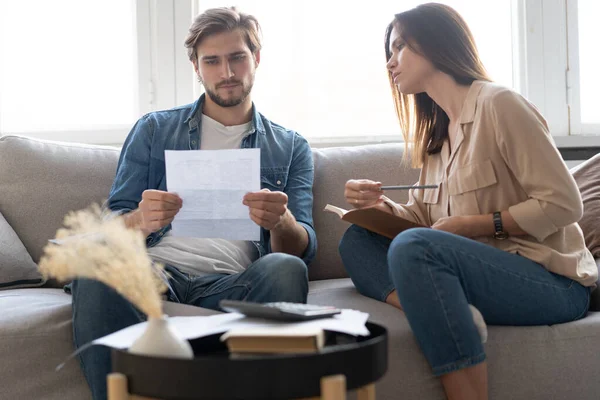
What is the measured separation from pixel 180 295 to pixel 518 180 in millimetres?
918

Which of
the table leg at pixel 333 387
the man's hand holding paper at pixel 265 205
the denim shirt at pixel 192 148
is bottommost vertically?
the table leg at pixel 333 387

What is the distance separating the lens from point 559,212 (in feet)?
5.42

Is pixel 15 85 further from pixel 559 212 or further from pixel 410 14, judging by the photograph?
pixel 559 212

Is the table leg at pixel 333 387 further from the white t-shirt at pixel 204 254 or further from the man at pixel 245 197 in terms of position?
the white t-shirt at pixel 204 254

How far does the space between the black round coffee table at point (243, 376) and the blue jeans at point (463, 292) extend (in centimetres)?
51

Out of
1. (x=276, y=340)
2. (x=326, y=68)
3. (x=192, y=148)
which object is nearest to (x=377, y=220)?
(x=192, y=148)

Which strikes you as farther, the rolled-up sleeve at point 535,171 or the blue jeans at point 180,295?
the rolled-up sleeve at point 535,171

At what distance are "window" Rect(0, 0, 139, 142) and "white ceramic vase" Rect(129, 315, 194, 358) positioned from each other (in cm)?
203

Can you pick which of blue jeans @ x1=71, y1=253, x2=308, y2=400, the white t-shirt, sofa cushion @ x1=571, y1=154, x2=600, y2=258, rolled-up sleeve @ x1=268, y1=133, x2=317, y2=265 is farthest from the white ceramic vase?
sofa cushion @ x1=571, y1=154, x2=600, y2=258

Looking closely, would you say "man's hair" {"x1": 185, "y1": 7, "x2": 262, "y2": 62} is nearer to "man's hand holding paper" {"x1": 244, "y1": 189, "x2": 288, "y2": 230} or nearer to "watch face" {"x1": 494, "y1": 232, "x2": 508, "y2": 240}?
"man's hand holding paper" {"x1": 244, "y1": 189, "x2": 288, "y2": 230}

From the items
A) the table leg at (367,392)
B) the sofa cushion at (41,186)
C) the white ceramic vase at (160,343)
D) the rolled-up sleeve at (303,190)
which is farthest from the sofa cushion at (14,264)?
the table leg at (367,392)

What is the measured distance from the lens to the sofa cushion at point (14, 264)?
211 cm

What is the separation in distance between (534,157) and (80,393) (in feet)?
4.03

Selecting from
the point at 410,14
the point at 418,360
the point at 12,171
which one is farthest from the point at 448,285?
the point at 12,171
